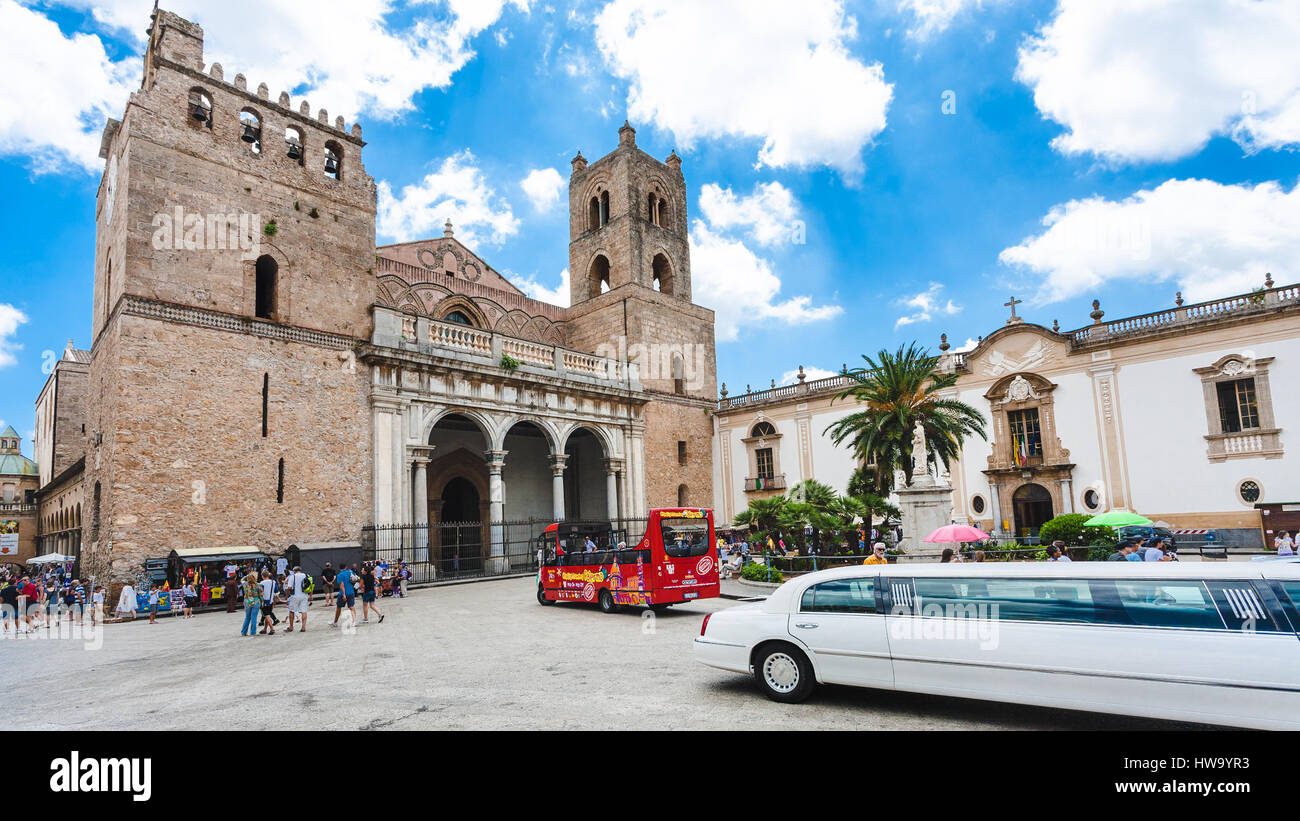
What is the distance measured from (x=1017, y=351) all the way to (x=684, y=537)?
18193 millimetres

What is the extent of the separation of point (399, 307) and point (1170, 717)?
24.6 metres

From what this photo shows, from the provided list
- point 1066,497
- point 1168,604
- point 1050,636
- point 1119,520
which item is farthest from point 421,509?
point 1066,497

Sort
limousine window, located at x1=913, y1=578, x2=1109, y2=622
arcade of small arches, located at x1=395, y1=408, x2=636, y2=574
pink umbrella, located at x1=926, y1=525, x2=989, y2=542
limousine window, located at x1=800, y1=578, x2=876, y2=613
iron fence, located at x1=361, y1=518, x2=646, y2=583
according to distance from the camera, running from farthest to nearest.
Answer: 1. arcade of small arches, located at x1=395, y1=408, x2=636, y2=574
2. iron fence, located at x1=361, y1=518, x2=646, y2=583
3. pink umbrella, located at x1=926, y1=525, x2=989, y2=542
4. limousine window, located at x1=800, y1=578, x2=876, y2=613
5. limousine window, located at x1=913, y1=578, x2=1109, y2=622

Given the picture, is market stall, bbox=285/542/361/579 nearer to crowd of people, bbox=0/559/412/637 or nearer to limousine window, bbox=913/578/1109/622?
crowd of people, bbox=0/559/412/637

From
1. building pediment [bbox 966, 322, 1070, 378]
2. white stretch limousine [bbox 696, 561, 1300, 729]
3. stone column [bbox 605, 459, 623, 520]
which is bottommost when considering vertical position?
white stretch limousine [bbox 696, 561, 1300, 729]

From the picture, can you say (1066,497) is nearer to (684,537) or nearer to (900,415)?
(900,415)

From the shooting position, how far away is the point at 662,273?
33.9 m

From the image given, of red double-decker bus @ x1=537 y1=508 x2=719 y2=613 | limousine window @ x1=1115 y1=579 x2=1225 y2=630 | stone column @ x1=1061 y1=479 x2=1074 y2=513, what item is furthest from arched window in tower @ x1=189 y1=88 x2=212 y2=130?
stone column @ x1=1061 y1=479 x2=1074 y2=513

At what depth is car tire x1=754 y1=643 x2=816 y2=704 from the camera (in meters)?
6.34

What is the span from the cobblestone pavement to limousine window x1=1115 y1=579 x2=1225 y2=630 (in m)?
1.06

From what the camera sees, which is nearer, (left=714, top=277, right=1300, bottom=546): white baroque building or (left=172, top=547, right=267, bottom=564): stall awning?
(left=172, top=547, right=267, bottom=564): stall awning

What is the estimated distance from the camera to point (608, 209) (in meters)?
33.8
